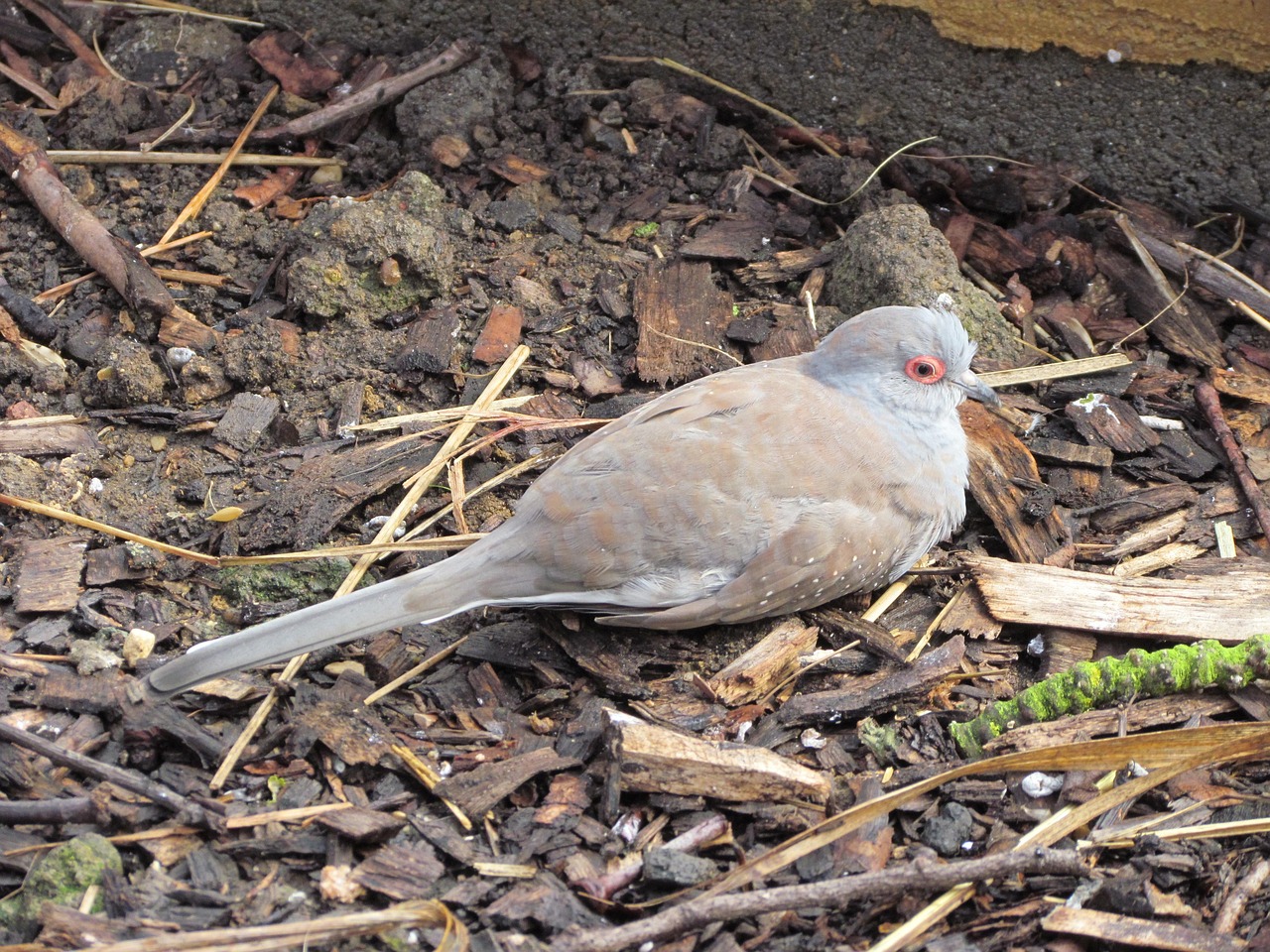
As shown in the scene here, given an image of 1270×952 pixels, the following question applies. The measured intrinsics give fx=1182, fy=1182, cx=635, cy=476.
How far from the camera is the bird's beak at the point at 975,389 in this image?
3947 millimetres

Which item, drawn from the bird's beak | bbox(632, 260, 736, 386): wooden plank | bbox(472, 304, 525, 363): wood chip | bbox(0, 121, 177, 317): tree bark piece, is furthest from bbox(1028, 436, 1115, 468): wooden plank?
bbox(0, 121, 177, 317): tree bark piece

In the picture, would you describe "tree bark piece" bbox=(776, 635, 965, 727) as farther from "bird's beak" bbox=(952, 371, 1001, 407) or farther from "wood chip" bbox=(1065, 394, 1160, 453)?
"wood chip" bbox=(1065, 394, 1160, 453)

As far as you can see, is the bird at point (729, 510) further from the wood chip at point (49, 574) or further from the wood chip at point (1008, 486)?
the wood chip at point (49, 574)

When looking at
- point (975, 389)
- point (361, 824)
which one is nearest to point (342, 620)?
point (361, 824)

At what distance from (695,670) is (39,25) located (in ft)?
13.5

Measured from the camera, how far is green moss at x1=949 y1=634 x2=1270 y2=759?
3357mm

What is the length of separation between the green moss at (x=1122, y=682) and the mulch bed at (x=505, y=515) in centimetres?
1

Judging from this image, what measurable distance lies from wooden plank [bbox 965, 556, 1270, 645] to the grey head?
59cm

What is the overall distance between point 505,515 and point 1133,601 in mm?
2062

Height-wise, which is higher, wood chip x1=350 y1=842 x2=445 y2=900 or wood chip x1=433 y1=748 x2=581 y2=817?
wood chip x1=433 y1=748 x2=581 y2=817

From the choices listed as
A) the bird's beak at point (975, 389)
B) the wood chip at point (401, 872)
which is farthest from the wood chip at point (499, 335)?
the wood chip at point (401, 872)

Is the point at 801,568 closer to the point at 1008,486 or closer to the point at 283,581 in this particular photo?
the point at 1008,486

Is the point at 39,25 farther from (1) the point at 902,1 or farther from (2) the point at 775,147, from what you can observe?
(1) the point at 902,1

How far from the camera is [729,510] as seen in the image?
3543 millimetres
